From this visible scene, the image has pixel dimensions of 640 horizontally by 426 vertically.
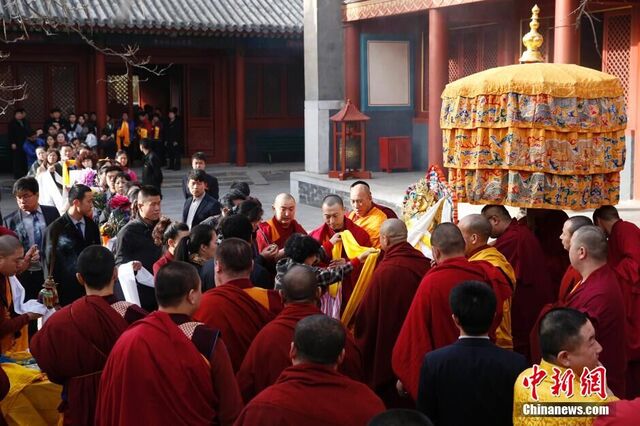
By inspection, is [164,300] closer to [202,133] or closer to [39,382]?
[39,382]

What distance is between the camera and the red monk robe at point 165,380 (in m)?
3.51

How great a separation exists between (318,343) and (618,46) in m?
10.9

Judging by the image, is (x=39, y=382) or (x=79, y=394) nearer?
(x=79, y=394)

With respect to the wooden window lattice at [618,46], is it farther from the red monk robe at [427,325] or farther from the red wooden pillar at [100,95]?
the red wooden pillar at [100,95]

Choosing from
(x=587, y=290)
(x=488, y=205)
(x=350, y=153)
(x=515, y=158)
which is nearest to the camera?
(x=587, y=290)

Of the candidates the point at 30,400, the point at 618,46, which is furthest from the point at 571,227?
the point at 618,46

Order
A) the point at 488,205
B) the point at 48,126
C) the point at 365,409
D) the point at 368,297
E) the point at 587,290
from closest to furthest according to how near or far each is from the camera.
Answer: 1. the point at 365,409
2. the point at 587,290
3. the point at 368,297
4. the point at 488,205
5. the point at 48,126

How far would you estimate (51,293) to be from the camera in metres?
5.32

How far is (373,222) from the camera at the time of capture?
7.20 meters

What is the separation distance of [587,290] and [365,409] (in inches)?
76.8

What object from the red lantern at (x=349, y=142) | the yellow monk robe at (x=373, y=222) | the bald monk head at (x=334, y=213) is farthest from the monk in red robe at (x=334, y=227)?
the red lantern at (x=349, y=142)

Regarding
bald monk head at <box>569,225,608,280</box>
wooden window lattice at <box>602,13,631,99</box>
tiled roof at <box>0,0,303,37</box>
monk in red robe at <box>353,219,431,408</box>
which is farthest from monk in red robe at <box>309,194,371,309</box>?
tiled roof at <box>0,0,303,37</box>

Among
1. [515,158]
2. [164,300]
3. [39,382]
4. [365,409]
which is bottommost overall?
[39,382]

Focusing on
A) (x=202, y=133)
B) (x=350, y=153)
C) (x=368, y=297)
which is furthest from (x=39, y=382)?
(x=202, y=133)
